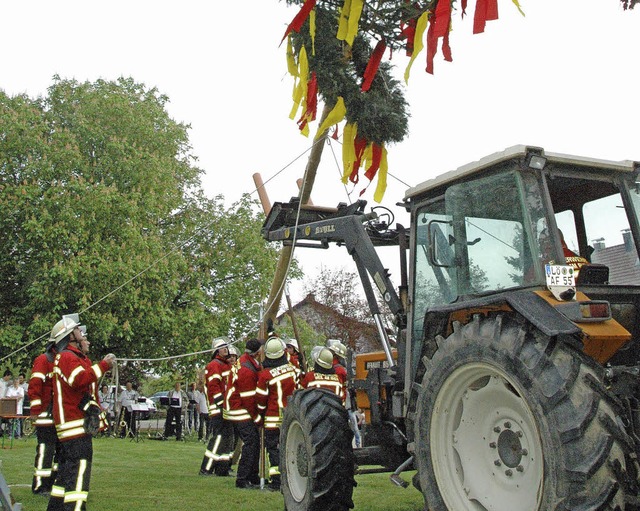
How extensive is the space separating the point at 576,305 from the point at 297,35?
172 inches

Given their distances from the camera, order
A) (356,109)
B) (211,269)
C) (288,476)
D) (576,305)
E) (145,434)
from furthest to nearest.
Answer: (211,269) → (145,434) → (356,109) → (288,476) → (576,305)

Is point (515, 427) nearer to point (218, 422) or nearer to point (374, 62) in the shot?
point (374, 62)

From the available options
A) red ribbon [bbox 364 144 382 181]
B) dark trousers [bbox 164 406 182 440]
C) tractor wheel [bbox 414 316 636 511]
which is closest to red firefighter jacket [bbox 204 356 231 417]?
red ribbon [bbox 364 144 382 181]

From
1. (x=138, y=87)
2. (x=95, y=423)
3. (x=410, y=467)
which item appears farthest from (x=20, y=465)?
(x=138, y=87)

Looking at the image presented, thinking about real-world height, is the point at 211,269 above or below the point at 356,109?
above

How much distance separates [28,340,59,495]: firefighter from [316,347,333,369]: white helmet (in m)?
3.44

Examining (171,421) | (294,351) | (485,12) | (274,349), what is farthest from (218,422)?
(171,421)

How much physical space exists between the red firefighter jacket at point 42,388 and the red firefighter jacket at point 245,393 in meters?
2.58

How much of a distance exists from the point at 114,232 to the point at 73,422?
62.5 ft

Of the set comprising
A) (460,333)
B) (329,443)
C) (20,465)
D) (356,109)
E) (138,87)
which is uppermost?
(138,87)

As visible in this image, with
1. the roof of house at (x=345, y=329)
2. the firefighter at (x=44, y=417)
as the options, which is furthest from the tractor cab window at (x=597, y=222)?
the roof of house at (x=345, y=329)

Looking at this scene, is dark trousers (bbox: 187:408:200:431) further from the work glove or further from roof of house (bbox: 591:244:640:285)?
roof of house (bbox: 591:244:640:285)

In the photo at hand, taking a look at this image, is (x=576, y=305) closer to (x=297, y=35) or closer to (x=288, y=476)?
(x=288, y=476)

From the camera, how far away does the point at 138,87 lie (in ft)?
103
